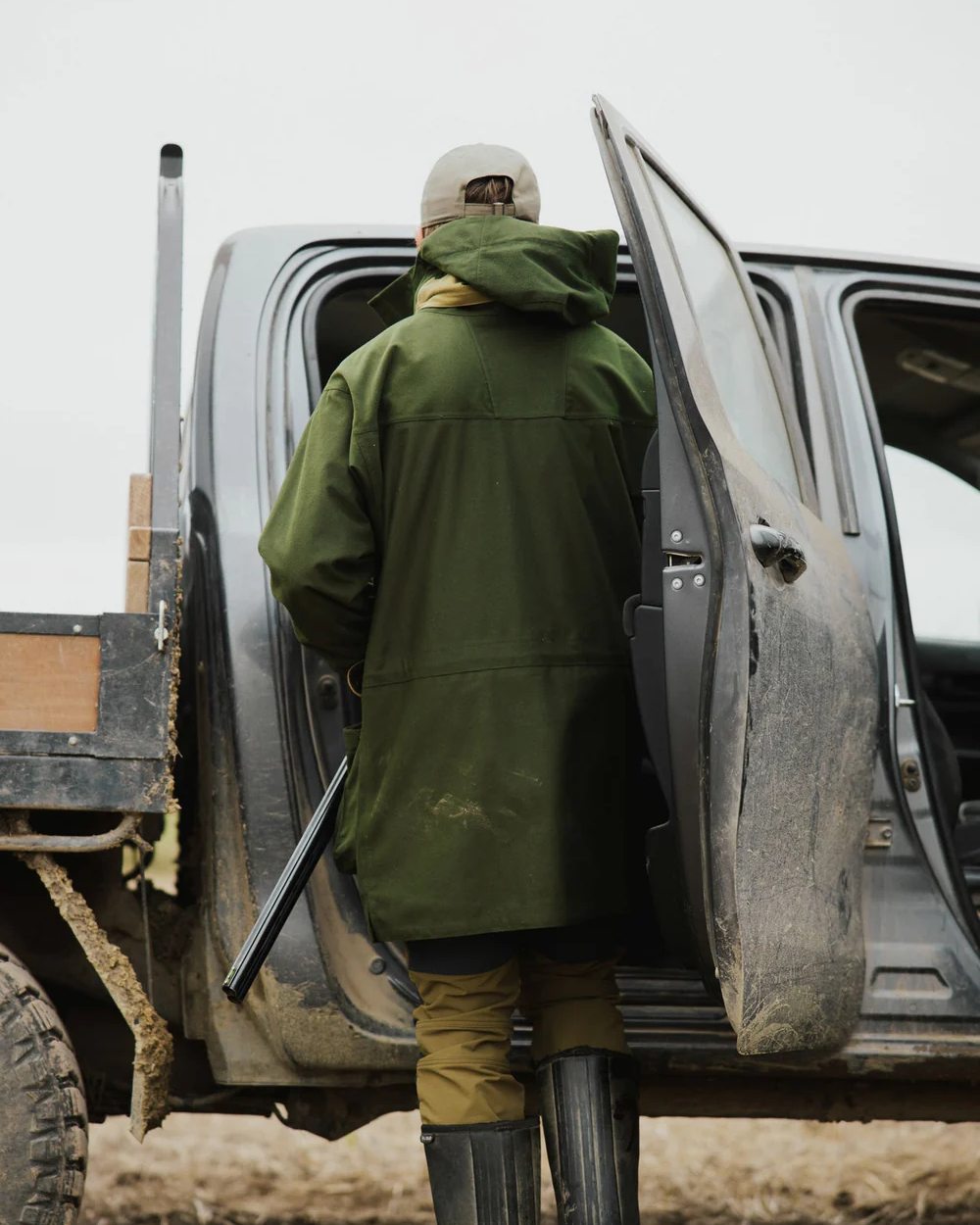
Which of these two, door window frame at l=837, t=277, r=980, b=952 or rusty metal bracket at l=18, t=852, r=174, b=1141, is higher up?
door window frame at l=837, t=277, r=980, b=952

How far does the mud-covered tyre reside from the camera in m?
1.86

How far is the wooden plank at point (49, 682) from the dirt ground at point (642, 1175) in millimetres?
1389

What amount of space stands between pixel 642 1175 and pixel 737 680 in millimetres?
2111

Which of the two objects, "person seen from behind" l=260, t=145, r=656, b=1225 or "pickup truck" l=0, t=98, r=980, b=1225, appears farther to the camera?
"person seen from behind" l=260, t=145, r=656, b=1225

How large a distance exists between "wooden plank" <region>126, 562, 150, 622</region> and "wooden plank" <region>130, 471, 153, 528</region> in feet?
0.19

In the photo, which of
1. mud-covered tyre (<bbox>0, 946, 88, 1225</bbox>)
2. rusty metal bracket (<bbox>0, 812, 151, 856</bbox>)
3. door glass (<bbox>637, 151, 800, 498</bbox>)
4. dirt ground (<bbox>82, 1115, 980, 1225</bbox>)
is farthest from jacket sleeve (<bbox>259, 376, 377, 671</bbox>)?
dirt ground (<bbox>82, 1115, 980, 1225</bbox>)

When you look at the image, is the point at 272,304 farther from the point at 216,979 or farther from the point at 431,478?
the point at 216,979

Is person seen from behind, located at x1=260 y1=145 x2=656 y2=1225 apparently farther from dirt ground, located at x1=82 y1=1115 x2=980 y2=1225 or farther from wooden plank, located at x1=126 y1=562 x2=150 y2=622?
dirt ground, located at x1=82 y1=1115 x2=980 y2=1225

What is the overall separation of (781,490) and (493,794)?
2.04 ft

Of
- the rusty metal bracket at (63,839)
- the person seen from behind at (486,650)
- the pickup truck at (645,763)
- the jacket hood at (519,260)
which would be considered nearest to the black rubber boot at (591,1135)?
the person seen from behind at (486,650)

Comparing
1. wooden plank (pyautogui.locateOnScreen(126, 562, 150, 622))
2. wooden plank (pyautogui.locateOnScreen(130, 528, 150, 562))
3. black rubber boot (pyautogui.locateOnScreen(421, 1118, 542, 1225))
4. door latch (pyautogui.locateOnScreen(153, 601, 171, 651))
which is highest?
wooden plank (pyautogui.locateOnScreen(130, 528, 150, 562))

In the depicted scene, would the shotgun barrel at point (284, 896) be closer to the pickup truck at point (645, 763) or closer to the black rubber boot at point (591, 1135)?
the pickup truck at point (645, 763)

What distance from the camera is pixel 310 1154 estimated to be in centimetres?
348

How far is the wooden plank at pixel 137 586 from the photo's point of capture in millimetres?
1955
